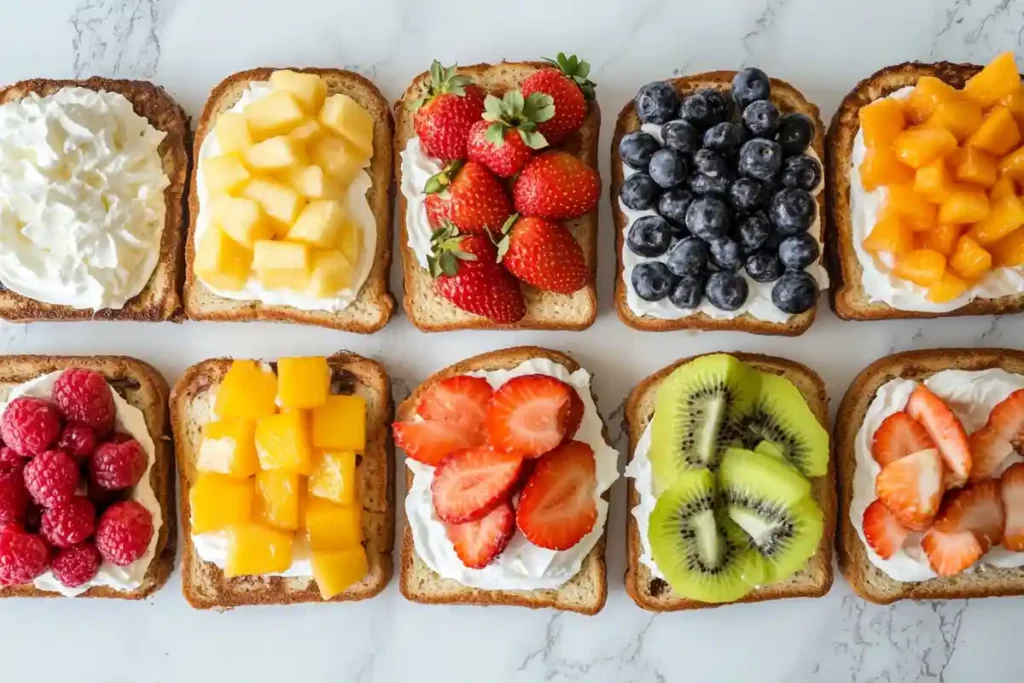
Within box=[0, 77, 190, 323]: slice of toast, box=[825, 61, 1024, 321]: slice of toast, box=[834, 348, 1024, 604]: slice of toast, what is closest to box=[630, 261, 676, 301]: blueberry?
box=[825, 61, 1024, 321]: slice of toast

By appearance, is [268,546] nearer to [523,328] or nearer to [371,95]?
[523,328]

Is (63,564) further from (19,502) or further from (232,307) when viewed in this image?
(232,307)

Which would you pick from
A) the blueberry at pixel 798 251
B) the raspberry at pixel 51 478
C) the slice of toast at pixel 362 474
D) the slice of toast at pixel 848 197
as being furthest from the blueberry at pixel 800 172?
the raspberry at pixel 51 478

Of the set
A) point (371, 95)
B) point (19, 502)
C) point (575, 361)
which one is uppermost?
point (371, 95)

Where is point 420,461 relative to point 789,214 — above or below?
below

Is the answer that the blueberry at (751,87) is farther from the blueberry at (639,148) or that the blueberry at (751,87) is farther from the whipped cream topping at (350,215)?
the whipped cream topping at (350,215)

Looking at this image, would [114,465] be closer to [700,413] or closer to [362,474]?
[362,474]

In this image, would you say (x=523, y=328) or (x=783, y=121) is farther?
(x=523, y=328)

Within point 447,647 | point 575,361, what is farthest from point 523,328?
point 447,647

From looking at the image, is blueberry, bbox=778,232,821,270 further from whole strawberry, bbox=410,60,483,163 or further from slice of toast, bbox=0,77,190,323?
slice of toast, bbox=0,77,190,323
